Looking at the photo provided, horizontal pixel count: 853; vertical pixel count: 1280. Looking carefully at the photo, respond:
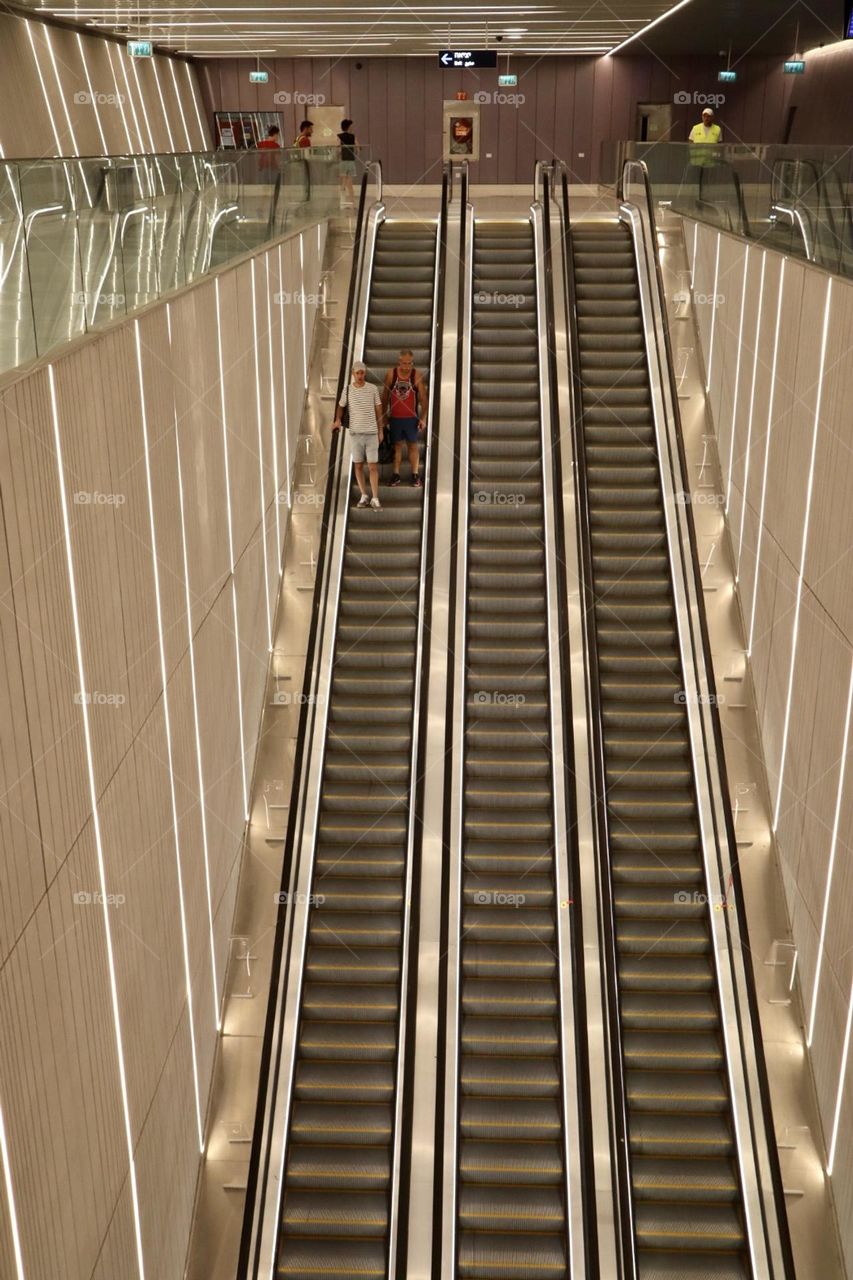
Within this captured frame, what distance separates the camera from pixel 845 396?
7219mm

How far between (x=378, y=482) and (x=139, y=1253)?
309 inches

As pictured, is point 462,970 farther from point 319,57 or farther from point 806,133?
point 319,57

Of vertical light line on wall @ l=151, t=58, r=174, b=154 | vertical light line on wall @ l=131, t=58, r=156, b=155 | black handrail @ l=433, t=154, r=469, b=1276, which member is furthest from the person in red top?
vertical light line on wall @ l=151, t=58, r=174, b=154

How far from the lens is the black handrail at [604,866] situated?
21.4 feet

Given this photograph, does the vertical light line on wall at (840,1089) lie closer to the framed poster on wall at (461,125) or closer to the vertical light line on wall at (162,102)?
the vertical light line on wall at (162,102)

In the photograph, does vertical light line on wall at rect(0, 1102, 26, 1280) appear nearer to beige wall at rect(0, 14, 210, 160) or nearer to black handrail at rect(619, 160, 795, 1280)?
black handrail at rect(619, 160, 795, 1280)

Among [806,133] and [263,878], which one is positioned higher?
[806,133]

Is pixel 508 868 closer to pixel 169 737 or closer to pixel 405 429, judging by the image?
pixel 169 737

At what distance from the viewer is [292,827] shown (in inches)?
335

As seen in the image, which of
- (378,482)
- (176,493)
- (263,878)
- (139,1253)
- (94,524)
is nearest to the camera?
(94,524)

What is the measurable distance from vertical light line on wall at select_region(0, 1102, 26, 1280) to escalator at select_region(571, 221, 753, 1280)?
4250 mm

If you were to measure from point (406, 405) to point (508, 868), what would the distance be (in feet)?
15.4

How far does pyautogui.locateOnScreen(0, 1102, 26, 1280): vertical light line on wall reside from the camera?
392 centimetres

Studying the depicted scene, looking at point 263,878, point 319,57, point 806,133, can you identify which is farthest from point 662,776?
point 319,57
